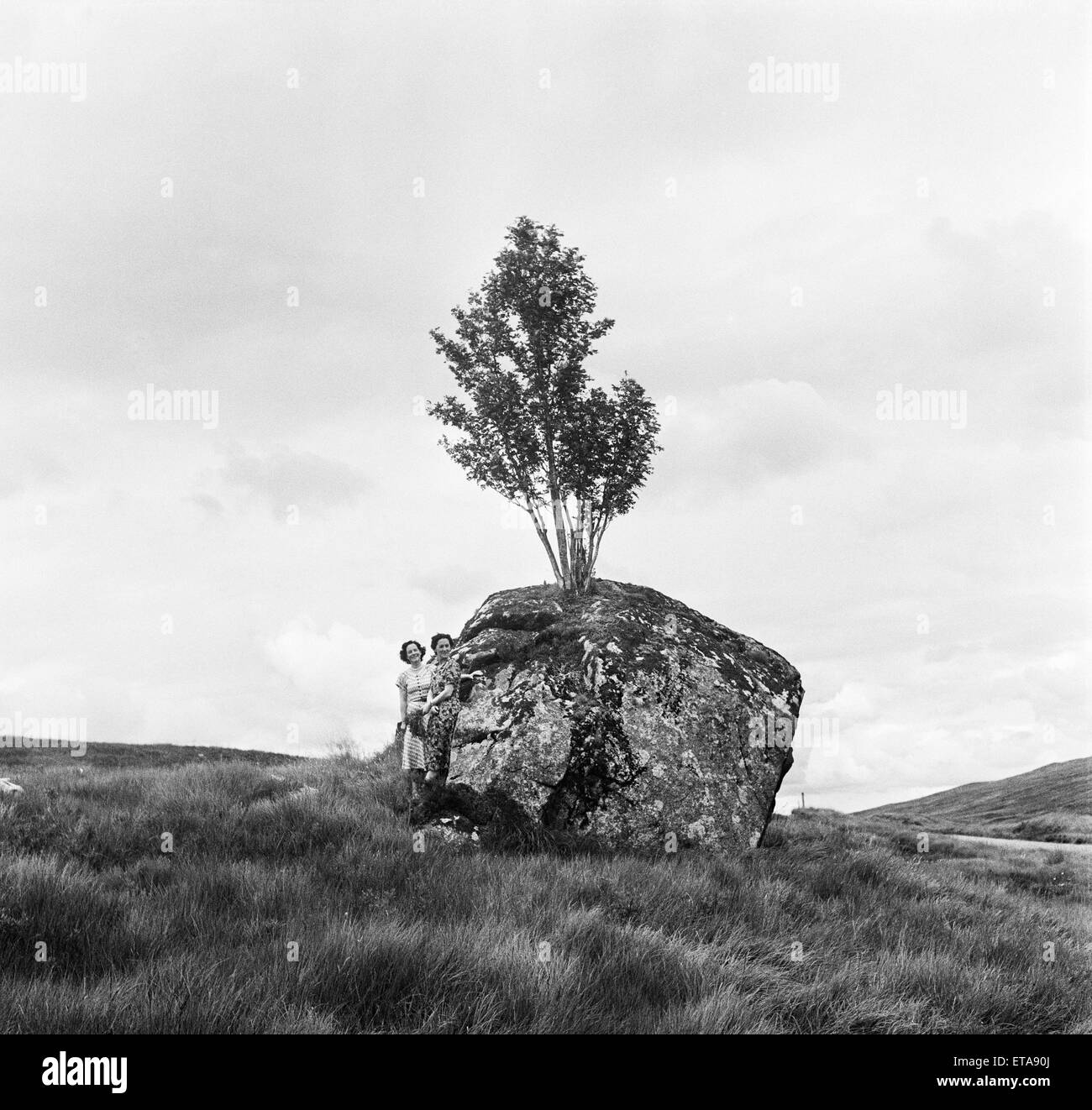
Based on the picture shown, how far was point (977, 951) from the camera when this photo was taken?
26.6 ft

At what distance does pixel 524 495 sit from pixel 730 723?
5456mm

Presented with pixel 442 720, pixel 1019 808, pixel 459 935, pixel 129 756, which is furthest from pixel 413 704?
pixel 1019 808

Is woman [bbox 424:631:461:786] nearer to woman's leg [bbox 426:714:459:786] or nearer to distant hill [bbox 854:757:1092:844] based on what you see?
woman's leg [bbox 426:714:459:786]

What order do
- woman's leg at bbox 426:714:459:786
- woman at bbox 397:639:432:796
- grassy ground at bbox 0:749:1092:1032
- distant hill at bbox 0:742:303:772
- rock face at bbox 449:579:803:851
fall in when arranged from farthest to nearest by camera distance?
distant hill at bbox 0:742:303:772
woman at bbox 397:639:432:796
woman's leg at bbox 426:714:459:786
rock face at bbox 449:579:803:851
grassy ground at bbox 0:749:1092:1032

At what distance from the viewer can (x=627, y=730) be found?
10539mm

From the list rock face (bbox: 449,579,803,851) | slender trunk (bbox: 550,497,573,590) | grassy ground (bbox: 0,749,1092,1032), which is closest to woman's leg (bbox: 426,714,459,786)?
rock face (bbox: 449,579,803,851)

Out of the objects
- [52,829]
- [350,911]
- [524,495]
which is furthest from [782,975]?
[524,495]

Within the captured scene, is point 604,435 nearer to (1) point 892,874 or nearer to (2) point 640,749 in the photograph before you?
(2) point 640,749

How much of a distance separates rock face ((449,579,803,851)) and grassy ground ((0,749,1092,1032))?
591mm

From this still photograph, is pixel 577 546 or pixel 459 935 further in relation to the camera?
pixel 577 546

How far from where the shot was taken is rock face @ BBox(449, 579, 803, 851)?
10.3m

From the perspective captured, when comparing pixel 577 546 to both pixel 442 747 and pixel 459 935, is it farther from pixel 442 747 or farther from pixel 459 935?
pixel 459 935

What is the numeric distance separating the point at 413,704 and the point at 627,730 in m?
3.39

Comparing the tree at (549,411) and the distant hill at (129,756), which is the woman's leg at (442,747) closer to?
the tree at (549,411)
